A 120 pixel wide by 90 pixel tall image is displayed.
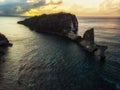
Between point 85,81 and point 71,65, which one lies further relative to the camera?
point 71,65

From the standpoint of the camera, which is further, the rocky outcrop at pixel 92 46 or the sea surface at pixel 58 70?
the rocky outcrop at pixel 92 46

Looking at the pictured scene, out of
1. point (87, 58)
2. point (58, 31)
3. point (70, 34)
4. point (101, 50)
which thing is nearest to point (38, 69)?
point (87, 58)

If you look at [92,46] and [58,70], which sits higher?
[92,46]

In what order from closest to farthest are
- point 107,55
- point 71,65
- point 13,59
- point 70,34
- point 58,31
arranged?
point 71,65, point 13,59, point 107,55, point 70,34, point 58,31

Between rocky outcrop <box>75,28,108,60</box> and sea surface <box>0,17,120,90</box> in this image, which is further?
rocky outcrop <box>75,28,108,60</box>

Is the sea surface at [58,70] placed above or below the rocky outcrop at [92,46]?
below

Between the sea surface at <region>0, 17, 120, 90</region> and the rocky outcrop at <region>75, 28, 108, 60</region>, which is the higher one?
the rocky outcrop at <region>75, 28, 108, 60</region>

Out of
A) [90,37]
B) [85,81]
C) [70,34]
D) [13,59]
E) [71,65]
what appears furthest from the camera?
[70,34]

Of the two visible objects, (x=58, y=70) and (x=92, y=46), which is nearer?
(x=58, y=70)

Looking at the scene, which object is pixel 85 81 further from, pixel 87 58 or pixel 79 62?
pixel 87 58

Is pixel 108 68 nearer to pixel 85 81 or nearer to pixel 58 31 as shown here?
pixel 85 81
